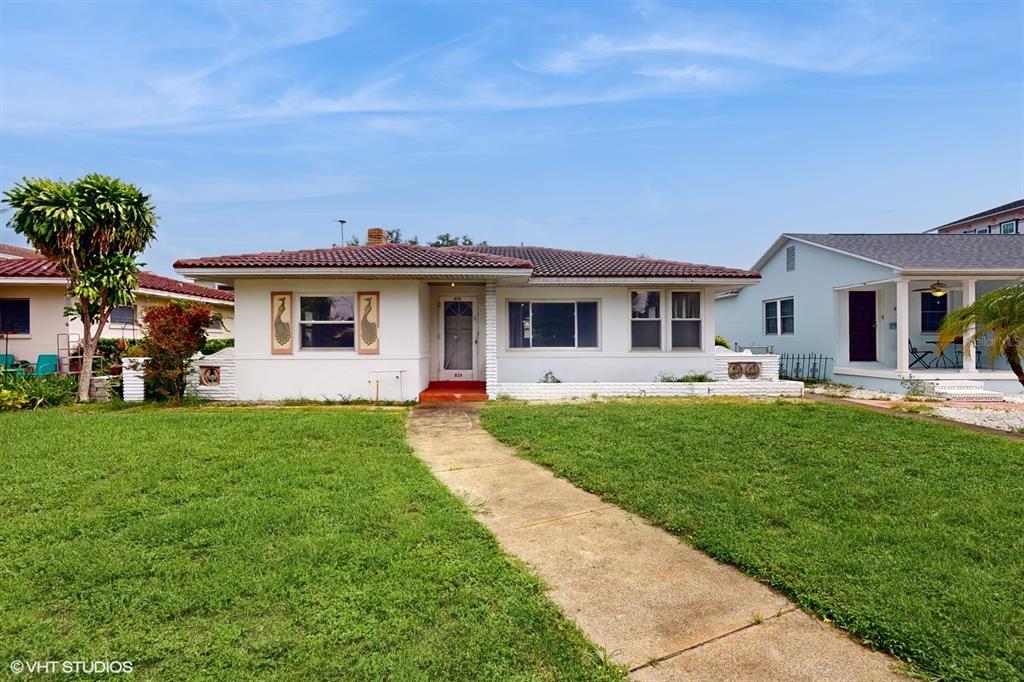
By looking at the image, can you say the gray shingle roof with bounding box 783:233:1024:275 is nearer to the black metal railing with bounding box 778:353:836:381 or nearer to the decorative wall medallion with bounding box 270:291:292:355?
the black metal railing with bounding box 778:353:836:381

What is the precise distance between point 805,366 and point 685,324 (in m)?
6.56

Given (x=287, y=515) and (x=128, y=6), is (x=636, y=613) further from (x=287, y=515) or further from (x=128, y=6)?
(x=128, y=6)

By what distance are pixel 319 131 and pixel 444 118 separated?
4564mm

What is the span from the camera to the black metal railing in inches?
625

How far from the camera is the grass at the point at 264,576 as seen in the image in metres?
2.51

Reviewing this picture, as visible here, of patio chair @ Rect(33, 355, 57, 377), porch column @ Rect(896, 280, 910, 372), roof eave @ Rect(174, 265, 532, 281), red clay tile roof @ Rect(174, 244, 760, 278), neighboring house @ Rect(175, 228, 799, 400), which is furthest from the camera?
patio chair @ Rect(33, 355, 57, 377)

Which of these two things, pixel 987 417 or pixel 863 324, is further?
pixel 863 324

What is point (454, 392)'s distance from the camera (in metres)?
11.7

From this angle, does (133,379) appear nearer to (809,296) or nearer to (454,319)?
(454,319)

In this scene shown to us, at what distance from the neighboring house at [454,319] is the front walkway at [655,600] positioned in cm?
657

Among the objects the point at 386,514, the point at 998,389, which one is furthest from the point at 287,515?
the point at 998,389

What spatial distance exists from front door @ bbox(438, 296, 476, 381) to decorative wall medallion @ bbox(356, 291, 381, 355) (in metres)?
2.24

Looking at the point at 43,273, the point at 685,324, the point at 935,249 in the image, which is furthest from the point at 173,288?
the point at 935,249

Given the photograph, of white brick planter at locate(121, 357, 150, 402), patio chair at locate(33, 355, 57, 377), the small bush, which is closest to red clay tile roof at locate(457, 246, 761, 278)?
the small bush
